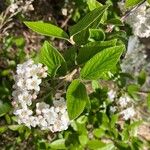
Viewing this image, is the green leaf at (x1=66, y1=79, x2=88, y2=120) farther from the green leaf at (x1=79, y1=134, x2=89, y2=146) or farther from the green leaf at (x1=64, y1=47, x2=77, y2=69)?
the green leaf at (x1=79, y1=134, x2=89, y2=146)

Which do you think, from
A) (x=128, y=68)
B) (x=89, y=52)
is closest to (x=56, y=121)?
(x=89, y=52)

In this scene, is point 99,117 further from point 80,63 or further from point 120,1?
point 80,63

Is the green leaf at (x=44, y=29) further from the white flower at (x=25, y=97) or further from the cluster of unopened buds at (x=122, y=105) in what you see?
the cluster of unopened buds at (x=122, y=105)

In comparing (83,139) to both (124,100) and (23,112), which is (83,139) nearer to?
(124,100)

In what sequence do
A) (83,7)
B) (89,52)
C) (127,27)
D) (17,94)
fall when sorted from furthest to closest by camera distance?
(83,7), (127,27), (17,94), (89,52)

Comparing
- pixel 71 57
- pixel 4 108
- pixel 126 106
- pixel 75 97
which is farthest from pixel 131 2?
pixel 126 106

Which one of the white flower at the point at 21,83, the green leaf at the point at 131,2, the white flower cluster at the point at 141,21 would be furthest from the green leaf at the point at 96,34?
the white flower cluster at the point at 141,21
